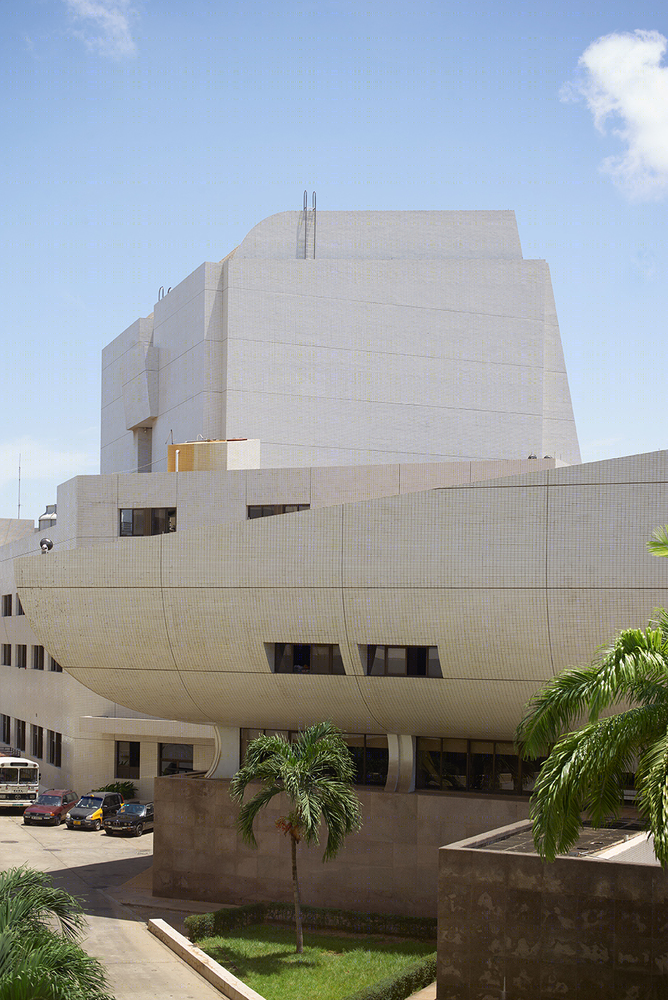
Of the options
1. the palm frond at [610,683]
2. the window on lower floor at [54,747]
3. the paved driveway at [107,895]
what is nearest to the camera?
the palm frond at [610,683]

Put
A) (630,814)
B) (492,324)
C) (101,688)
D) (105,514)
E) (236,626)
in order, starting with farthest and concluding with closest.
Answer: (492,324) < (105,514) < (101,688) < (236,626) < (630,814)

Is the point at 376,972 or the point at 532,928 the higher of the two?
the point at 532,928

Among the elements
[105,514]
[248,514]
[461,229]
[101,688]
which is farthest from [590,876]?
[461,229]

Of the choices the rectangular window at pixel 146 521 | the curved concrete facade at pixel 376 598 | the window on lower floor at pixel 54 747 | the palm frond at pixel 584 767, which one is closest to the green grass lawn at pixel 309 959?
the curved concrete facade at pixel 376 598

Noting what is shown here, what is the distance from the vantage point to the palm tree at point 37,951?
13.9m

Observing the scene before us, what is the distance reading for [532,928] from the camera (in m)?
20.9

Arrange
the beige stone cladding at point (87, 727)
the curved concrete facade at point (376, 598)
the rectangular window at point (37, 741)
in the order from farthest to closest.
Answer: the rectangular window at point (37, 741)
the beige stone cladding at point (87, 727)
the curved concrete facade at point (376, 598)

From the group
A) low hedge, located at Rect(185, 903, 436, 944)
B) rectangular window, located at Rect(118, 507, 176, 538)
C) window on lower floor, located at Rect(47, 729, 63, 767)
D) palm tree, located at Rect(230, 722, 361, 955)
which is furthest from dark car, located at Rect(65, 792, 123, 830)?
palm tree, located at Rect(230, 722, 361, 955)

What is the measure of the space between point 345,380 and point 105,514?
12.6 metres

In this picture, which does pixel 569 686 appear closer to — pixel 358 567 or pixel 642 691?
pixel 642 691

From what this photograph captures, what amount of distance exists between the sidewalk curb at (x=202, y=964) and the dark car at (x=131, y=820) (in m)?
15.0

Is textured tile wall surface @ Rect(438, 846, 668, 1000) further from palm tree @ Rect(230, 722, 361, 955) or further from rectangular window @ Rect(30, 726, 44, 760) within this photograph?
rectangular window @ Rect(30, 726, 44, 760)

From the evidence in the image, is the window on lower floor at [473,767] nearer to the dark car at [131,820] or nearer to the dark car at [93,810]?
the dark car at [131,820]

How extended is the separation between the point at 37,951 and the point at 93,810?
3373 centimetres
